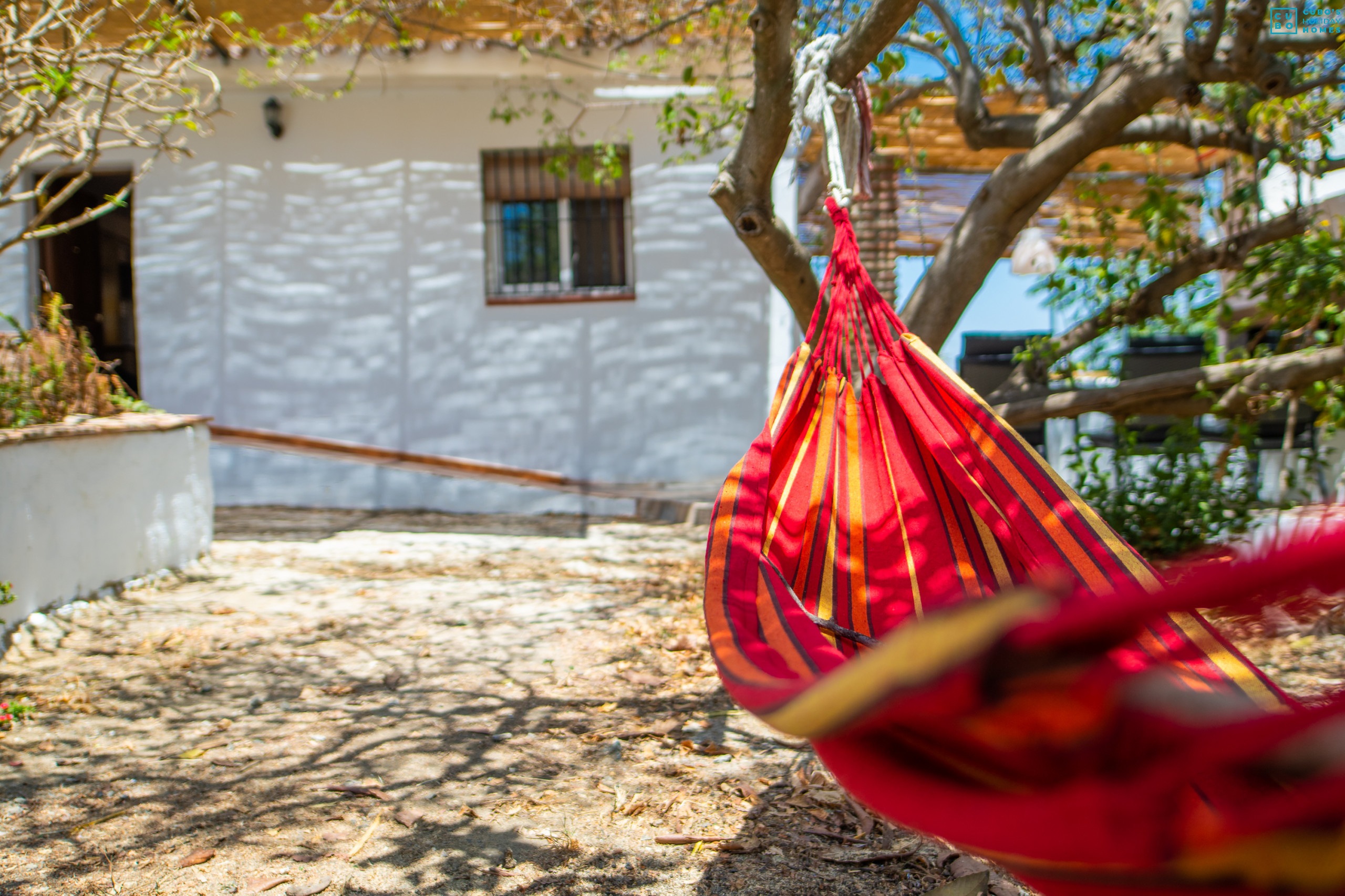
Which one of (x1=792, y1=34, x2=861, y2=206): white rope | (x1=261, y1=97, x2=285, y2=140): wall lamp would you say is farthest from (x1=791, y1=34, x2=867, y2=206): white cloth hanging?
(x1=261, y1=97, x2=285, y2=140): wall lamp

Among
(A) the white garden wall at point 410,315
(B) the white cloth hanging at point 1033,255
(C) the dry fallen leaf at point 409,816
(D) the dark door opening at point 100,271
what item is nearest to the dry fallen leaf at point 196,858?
(C) the dry fallen leaf at point 409,816

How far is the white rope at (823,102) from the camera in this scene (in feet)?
7.19

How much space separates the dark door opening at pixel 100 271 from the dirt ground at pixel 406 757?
190 inches

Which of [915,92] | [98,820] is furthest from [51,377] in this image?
[915,92]

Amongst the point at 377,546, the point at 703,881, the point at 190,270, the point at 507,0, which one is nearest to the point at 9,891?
the point at 703,881

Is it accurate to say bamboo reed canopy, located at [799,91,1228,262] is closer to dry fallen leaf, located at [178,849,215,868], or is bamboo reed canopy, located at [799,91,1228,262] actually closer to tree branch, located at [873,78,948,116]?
tree branch, located at [873,78,948,116]

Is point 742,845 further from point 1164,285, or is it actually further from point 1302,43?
point 1302,43

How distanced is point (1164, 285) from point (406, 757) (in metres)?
2.99

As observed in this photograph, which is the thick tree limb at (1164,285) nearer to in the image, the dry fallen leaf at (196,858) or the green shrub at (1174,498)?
the green shrub at (1174,498)

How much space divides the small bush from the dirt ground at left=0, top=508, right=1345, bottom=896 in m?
0.78

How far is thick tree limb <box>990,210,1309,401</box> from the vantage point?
310 cm

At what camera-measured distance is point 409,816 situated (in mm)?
1977

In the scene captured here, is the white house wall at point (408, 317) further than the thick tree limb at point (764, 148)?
Yes

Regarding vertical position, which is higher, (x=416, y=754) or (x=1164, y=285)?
(x=1164, y=285)
